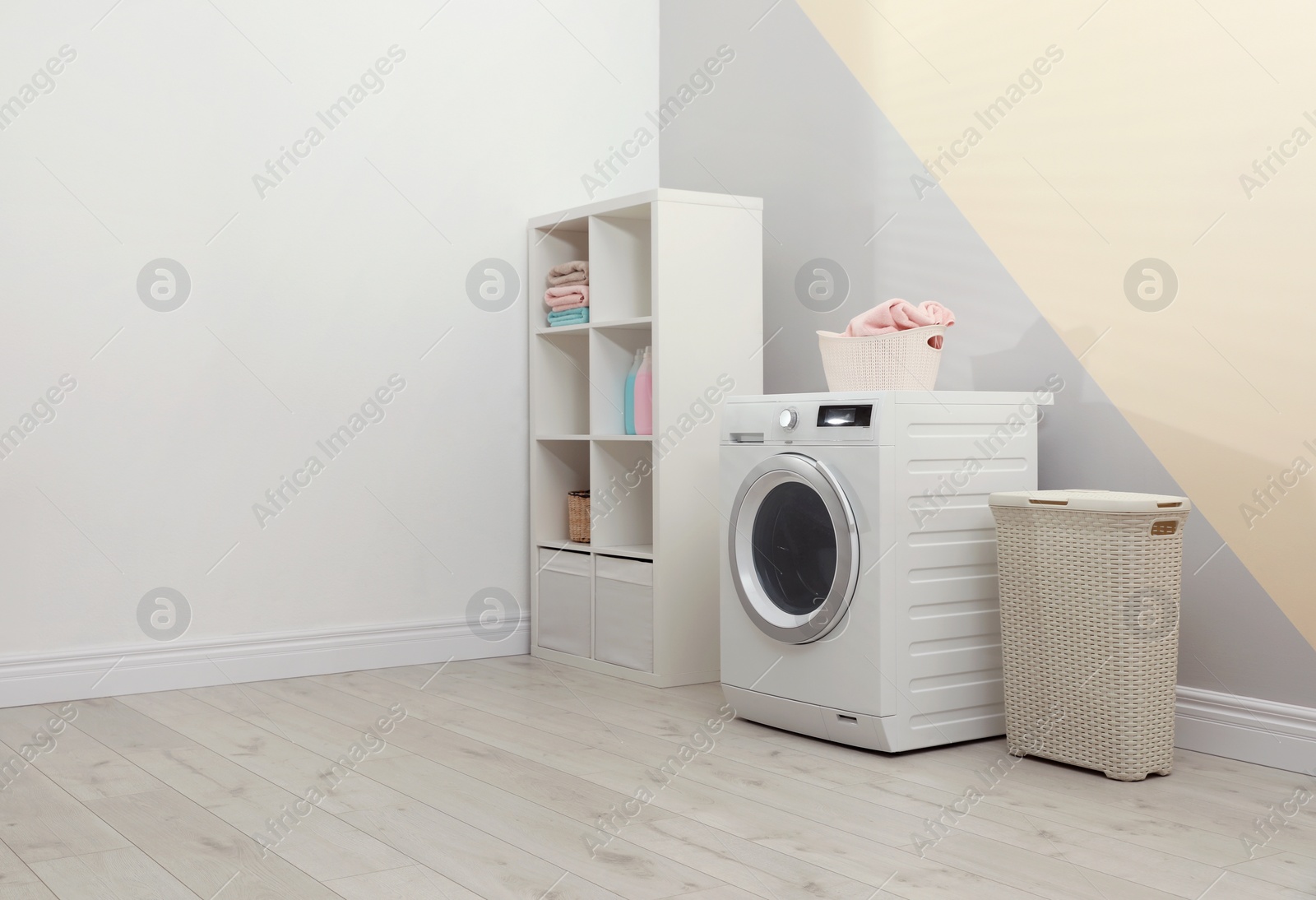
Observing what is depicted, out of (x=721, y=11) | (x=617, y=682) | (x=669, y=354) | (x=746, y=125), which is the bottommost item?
(x=617, y=682)

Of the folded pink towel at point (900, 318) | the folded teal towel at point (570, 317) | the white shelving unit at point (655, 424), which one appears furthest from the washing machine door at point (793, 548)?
the folded teal towel at point (570, 317)

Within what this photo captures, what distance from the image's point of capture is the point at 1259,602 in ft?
7.97

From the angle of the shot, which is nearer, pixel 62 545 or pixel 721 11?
pixel 62 545

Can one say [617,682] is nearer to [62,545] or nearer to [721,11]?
[62,545]

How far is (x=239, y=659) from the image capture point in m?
3.33

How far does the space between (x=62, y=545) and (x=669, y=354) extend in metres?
1.68

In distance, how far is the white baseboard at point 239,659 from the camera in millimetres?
3043

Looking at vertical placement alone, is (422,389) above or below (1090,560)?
above

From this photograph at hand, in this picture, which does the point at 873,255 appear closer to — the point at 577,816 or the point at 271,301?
the point at 271,301

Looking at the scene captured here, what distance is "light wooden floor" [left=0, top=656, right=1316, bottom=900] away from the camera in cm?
177

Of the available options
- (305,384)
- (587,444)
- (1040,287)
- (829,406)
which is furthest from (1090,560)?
(305,384)

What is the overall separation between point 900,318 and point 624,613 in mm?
1235

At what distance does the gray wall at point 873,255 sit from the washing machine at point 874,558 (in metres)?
0.18

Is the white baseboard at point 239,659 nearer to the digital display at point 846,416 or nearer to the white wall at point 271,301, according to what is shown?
the white wall at point 271,301
